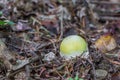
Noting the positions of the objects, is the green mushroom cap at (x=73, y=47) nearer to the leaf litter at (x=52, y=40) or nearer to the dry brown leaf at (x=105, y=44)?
the leaf litter at (x=52, y=40)

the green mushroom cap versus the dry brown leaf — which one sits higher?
the green mushroom cap

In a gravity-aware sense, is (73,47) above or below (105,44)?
above

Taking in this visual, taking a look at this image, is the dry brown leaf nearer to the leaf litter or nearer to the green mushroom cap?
the leaf litter

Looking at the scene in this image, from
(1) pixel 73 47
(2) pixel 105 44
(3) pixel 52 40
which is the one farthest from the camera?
(3) pixel 52 40

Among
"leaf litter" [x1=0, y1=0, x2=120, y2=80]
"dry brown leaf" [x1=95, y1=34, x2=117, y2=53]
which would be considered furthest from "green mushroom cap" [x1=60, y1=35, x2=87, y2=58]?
"dry brown leaf" [x1=95, y1=34, x2=117, y2=53]

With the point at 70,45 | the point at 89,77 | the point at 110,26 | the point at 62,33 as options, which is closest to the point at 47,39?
the point at 62,33

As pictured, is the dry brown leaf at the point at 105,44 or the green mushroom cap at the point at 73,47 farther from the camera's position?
the dry brown leaf at the point at 105,44

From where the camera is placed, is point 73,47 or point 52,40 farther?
point 52,40

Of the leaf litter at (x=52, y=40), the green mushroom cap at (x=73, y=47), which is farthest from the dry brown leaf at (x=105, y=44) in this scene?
the green mushroom cap at (x=73, y=47)

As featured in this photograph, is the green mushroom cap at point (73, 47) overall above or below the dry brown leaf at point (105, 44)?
above

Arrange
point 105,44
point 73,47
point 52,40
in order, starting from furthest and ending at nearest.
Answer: point 52,40 → point 105,44 → point 73,47
